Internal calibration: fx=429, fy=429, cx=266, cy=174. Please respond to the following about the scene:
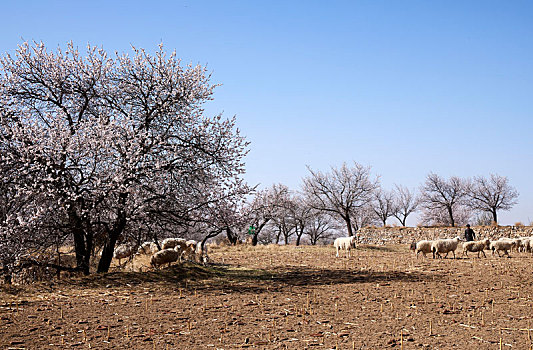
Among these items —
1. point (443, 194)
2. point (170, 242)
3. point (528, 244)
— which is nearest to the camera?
point (170, 242)

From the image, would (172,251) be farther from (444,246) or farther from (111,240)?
(444,246)

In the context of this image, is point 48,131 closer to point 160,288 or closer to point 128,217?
point 128,217

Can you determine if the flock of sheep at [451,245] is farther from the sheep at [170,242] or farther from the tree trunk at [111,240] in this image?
the tree trunk at [111,240]

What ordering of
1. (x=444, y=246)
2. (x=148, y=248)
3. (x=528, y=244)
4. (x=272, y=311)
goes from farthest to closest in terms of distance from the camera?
1. (x=528, y=244)
2. (x=148, y=248)
3. (x=444, y=246)
4. (x=272, y=311)

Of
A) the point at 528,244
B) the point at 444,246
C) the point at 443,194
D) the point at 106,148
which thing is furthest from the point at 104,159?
the point at 443,194

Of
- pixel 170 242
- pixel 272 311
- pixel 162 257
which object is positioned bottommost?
pixel 272 311

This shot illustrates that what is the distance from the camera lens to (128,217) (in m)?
12.8

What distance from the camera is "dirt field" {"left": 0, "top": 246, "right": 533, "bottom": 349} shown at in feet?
21.2

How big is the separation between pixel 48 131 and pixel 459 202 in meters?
54.9

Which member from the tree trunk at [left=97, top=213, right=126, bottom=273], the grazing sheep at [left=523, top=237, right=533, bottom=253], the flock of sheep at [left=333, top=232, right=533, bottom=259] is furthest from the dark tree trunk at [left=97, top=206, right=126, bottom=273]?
the grazing sheep at [left=523, top=237, right=533, bottom=253]

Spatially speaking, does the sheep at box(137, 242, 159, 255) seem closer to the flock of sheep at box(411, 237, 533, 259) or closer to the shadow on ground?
the shadow on ground

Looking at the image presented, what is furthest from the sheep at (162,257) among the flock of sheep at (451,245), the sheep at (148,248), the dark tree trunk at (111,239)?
the flock of sheep at (451,245)

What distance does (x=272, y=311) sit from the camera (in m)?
8.45

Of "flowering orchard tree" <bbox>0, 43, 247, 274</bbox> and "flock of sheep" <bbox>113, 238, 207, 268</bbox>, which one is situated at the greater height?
"flowering orchard tree" <bbox>0, 43, 247, 274</bbox>
